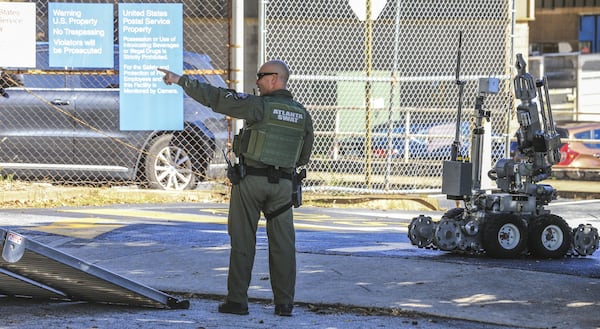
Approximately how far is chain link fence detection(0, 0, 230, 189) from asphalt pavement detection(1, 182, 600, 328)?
526 cm

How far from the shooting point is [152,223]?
13.1m

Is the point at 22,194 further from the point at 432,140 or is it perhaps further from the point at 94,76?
the point at 432,140

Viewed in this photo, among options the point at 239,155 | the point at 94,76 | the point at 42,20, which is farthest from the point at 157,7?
the point at 239,155

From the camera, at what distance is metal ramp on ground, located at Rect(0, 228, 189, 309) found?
7.12 meters

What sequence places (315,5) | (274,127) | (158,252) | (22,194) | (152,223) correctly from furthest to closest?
(315,5) < (22,194) < (152,223) < (158,252) < (274,127)

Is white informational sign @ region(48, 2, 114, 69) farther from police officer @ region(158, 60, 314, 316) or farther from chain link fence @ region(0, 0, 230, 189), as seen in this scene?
police officer @ region(158, 60, 314, 316)

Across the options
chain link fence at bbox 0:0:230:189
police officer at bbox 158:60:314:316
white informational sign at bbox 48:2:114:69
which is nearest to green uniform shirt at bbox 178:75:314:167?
police officer at bbox 158:60:314:316

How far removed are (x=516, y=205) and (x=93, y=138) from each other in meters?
6.83

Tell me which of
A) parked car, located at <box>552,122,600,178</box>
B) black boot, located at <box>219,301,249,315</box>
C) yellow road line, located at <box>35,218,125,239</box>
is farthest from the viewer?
parked car, located at <box>552,122,600,178</box>

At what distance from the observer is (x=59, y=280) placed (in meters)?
8.00

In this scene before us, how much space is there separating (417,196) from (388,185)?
1.48 feet

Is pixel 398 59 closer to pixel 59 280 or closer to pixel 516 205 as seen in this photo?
pixel 516 205

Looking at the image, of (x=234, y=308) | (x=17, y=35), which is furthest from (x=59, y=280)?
(x=17, y=35)

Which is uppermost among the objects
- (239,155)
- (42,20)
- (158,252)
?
(42,20)
